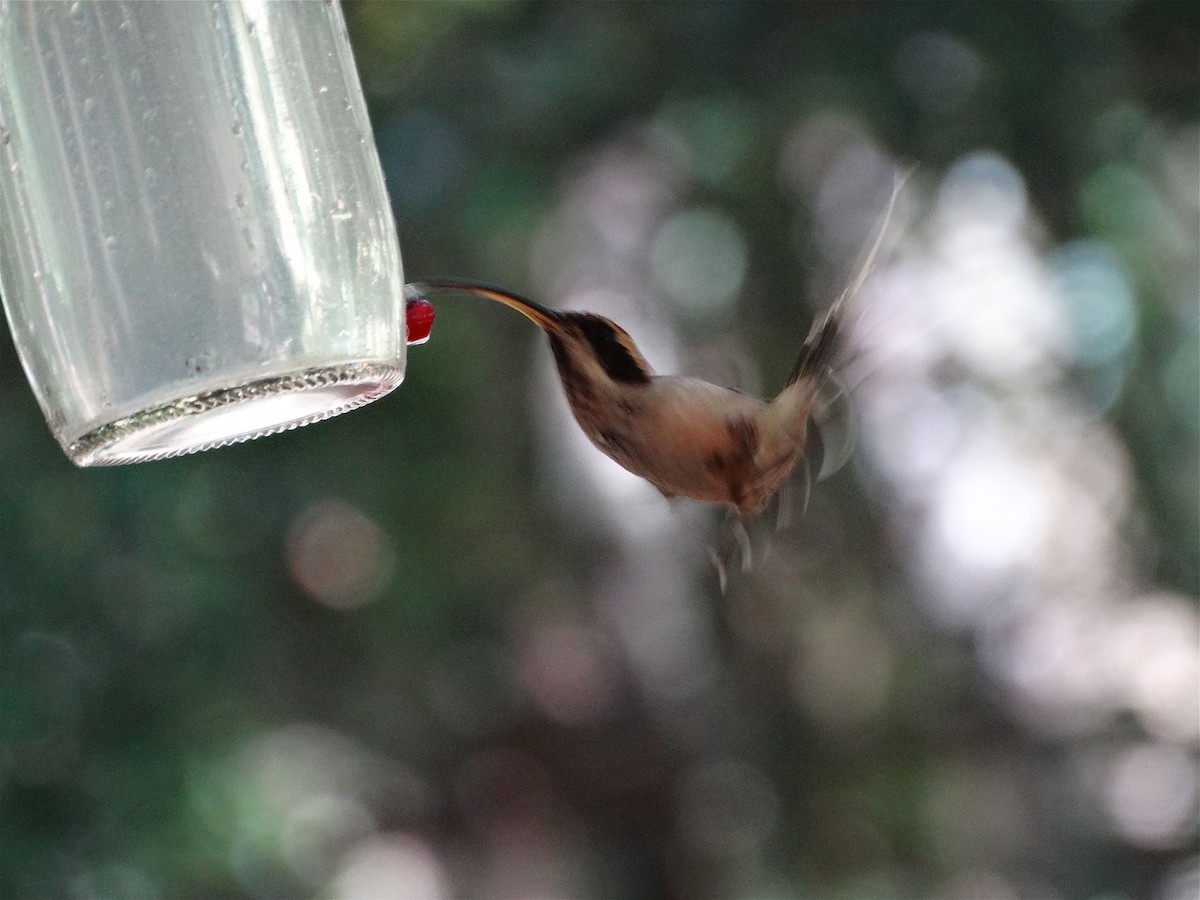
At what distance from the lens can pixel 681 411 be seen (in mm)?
1439

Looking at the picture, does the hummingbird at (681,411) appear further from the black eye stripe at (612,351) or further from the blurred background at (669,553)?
the blurred background at (669,553)

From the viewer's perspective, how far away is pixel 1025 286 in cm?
410

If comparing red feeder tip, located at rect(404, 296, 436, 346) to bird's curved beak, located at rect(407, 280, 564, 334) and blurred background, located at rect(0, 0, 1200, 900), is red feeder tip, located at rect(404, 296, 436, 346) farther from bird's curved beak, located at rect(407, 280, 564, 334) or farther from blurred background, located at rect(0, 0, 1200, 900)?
blurred background, located at rect(0, 0, 1200, 900)

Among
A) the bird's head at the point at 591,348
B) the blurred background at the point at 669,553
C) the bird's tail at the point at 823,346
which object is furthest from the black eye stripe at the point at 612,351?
the blurred background at the point at 669,553

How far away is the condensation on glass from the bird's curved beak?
34mm

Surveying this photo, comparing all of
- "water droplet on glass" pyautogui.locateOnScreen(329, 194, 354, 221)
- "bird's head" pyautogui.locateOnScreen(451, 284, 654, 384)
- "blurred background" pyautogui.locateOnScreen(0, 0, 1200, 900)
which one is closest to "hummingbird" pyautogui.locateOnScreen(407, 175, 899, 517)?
"bird's head" pyautogui.locateOnScreen(451, 284, 654, 384)

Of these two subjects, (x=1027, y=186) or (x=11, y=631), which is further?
(x=1027, y=186)

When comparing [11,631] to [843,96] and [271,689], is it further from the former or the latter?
[843,96]

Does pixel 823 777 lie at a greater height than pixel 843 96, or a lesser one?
lesser

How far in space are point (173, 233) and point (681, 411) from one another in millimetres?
463

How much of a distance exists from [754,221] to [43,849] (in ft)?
7.29

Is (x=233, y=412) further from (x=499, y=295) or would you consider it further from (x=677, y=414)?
(x=677, y=414)

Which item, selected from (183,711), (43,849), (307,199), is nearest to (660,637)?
(183,711)

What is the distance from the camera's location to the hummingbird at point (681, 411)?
1.42 metres
